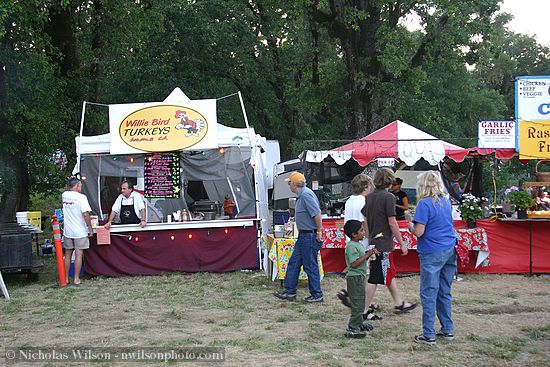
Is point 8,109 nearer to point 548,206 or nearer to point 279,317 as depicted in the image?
point 279,317

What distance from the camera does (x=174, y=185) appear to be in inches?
456

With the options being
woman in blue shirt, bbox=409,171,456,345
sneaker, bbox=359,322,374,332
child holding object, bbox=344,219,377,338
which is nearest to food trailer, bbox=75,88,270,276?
sneaker, bbox=359,322,374,332

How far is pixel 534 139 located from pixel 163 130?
6.10 meters

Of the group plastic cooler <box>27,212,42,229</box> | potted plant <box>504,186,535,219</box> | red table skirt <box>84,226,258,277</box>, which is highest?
Answer: potted plant <box>504,186,535,219</box>

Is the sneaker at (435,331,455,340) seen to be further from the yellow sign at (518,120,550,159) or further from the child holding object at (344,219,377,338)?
the yellow sign at (518,120,550,159)

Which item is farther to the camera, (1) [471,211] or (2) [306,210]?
(1) [471,211]

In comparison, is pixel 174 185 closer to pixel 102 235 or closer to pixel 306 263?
pixel 102 235

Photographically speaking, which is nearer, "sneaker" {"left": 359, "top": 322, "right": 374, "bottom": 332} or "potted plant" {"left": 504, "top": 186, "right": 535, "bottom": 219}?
"sneaker" {"left": 359, "top": 322, "right": 374, "bottom": 332}

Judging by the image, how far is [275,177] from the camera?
24.5m

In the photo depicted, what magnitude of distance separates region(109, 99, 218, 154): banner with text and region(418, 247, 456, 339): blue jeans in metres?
5.95

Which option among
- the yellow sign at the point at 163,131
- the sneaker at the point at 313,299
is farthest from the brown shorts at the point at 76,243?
the sneaker at the point at 313,299

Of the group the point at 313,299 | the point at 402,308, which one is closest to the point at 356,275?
the point at 402,308

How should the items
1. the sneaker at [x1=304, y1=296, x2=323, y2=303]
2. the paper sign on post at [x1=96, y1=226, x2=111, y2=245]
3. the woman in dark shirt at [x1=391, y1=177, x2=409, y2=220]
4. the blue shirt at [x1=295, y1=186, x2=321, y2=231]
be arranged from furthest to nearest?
the paper sign on post at [x1=96, y1=226, x2=111, y2=245]
the woman in dark shirt at [x1=391, y1=177, x2=409, y2=220]
the sneaker at [x1=304, y1=296, x2=323, y2=303]
the blue shirt at [x1=295, y1=186, x2=321, y2=231]

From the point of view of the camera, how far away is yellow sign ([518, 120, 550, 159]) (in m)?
10.1
